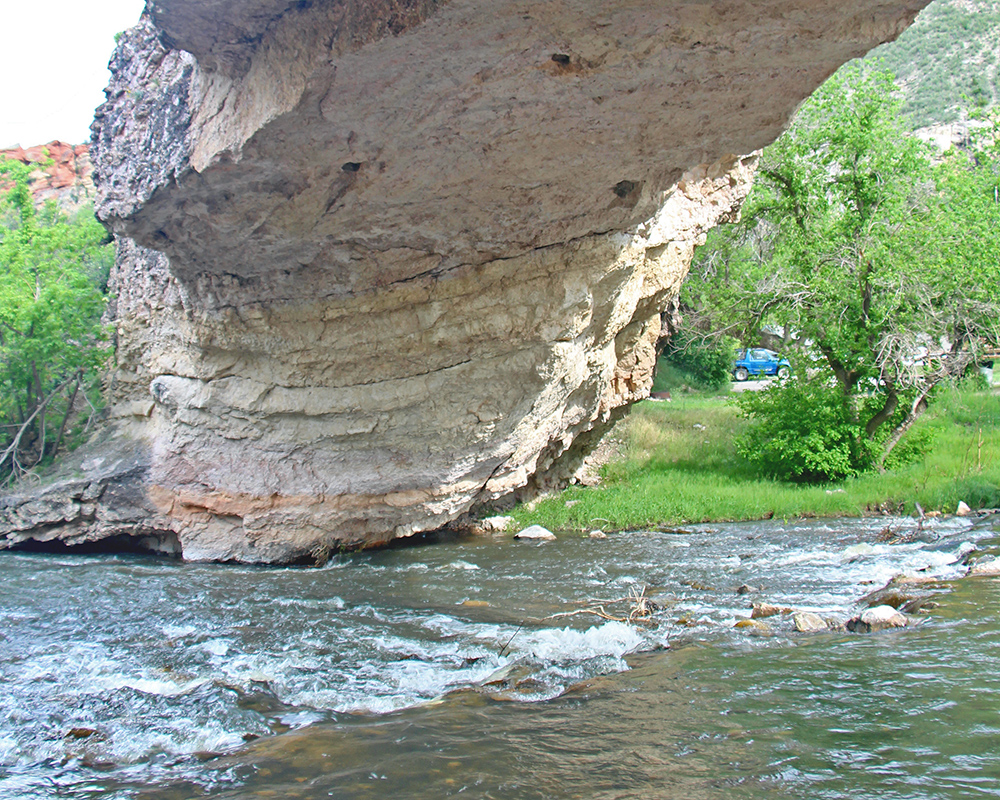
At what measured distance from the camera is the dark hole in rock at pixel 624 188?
701 cm

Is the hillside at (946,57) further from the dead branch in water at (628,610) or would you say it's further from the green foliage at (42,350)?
the dead branch in water at (628,610)

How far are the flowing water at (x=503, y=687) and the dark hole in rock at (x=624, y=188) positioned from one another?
12.7 ft

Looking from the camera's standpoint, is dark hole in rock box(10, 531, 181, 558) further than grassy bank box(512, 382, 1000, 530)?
No

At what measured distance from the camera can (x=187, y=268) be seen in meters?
8.23

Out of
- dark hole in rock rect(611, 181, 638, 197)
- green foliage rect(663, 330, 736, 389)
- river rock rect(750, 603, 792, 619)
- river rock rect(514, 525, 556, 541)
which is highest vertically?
dark hole in rock rect(611, 181, 638, 197)

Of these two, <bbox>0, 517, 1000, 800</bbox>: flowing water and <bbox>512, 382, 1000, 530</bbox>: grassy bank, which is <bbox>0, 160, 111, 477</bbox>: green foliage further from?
<bbox>512, 382, 1000, 530</bbox>: grassy bank

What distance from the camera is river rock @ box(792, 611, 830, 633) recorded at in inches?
217

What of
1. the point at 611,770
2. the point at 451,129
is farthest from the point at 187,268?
the point at 611,770

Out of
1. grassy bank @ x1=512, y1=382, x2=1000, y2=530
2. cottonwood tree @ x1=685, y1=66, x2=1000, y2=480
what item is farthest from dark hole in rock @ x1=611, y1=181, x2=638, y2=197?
cottonwood tree @ x1=685, y1=66, x2=1000, y2=480

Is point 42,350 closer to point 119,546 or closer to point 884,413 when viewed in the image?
point 119,546

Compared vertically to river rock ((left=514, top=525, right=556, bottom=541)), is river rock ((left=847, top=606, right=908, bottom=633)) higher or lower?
higher

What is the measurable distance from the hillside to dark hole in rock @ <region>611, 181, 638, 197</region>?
162ft

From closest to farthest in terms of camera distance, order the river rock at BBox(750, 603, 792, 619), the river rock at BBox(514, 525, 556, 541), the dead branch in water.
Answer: the river rock at BBox(750, 603, 792, 619)
the dead branch in water
the river rock at BBox(514, 525, 556, 541)

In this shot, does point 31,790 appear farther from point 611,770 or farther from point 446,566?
point 446,566
